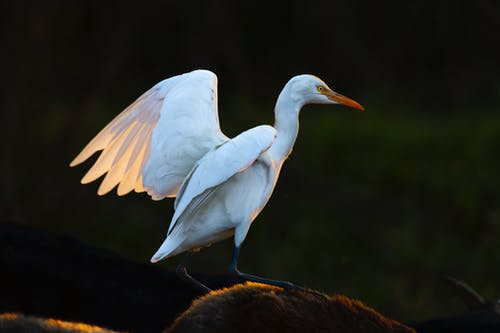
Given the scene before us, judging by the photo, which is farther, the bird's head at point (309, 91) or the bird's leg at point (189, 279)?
the bird's head at point (309, 91)

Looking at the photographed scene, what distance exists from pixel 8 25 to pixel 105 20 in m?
0.99

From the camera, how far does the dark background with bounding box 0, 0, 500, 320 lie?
8.34 m

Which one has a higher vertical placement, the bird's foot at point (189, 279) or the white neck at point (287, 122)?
the white neck at point (287, 122)

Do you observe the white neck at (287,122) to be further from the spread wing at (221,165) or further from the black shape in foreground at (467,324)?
the black shape in foreground at (467,324)

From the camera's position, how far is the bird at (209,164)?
12.3ft

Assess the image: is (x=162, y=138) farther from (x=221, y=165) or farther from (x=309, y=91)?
(x=309, y=91)

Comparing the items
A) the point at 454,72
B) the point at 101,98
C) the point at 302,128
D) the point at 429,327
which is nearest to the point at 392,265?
the point at 302,128

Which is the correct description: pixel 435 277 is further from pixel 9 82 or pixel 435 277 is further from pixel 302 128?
pixel 9 82

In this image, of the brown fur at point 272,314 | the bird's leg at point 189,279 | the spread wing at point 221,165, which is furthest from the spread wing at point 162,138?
the brown fur at point 272,314

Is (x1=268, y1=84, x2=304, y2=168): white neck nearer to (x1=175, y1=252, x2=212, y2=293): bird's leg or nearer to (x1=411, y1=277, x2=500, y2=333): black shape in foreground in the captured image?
(x1=175, y1=252, x2=212, y2=293): bird's leg

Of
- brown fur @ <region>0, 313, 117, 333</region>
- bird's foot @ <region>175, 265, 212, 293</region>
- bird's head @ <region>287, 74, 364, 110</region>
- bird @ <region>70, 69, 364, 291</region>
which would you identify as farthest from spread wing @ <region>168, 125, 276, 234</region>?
brown fur @ <region>0, 313, 117, 333</region>

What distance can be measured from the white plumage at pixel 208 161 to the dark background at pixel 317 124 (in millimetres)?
3756

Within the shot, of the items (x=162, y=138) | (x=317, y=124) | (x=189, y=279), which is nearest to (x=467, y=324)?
(x=189, y=279)

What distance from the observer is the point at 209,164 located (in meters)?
3.75
